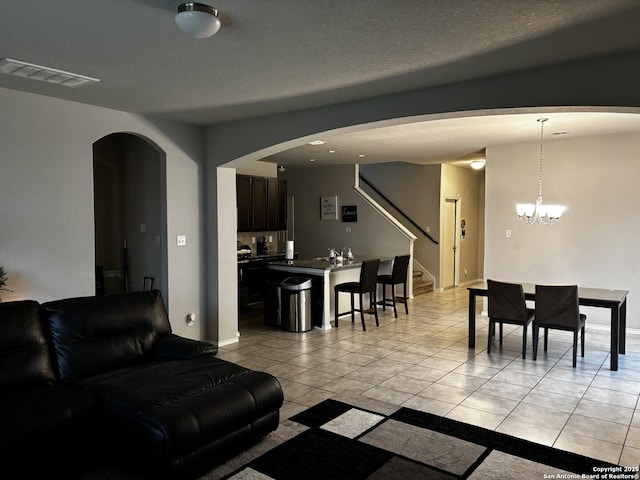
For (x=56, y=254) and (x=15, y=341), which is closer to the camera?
(x=15, y=341)

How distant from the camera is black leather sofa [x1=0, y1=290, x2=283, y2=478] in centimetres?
250

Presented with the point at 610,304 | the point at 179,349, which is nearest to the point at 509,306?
the point at 610,304

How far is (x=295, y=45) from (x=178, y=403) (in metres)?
2.29

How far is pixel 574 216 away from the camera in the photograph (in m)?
6.57

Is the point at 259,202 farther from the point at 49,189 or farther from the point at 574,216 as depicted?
the point at 574,216

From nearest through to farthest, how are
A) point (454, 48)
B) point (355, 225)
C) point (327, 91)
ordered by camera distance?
point (454, 48) < point (327, 91) < point (355, 225)

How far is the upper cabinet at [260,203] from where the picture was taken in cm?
753

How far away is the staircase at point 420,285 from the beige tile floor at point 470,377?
2.55 m

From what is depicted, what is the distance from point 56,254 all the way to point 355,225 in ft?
19.9

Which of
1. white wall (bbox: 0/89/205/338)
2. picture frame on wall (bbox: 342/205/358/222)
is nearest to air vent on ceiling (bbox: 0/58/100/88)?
white wall (bbox: 0/89/205/338)

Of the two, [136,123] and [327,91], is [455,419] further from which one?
[136,123]

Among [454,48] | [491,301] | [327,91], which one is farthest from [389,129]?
[454,48]

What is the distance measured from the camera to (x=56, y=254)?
427 cm

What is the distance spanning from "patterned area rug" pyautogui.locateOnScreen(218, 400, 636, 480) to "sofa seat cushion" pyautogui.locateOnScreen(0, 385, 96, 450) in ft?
3.16
